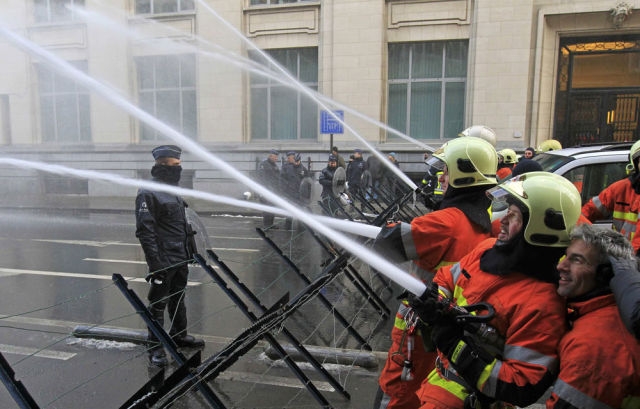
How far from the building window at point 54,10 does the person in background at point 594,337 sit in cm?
1568

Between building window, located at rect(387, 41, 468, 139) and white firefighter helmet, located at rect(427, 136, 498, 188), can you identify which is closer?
white firefighter helmet, located at rect(427, 136, 498, 188)

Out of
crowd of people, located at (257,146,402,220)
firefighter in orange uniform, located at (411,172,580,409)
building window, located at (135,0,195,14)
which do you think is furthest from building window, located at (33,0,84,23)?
firefighter in orange uniform, located at (411,172,580,409)

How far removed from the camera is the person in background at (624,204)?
4141 mm

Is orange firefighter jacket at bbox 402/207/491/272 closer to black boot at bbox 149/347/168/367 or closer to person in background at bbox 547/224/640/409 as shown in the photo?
person in background at bbox 547/224/640/409

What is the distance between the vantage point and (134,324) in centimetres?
573

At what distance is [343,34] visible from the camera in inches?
647

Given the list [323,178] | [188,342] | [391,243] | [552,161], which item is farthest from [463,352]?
[323,178]

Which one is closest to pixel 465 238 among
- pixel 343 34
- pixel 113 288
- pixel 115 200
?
pixel 113 288

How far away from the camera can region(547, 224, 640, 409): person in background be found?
1.59 m

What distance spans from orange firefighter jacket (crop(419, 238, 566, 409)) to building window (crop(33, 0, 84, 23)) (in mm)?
15410

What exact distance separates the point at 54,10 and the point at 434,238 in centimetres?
1668

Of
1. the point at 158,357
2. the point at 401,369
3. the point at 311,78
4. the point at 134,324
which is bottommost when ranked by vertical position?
the point at 134,324

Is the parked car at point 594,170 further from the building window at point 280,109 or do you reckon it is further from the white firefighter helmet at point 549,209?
the building window at point 280,109

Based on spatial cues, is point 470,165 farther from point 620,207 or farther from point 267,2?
point 267,2
